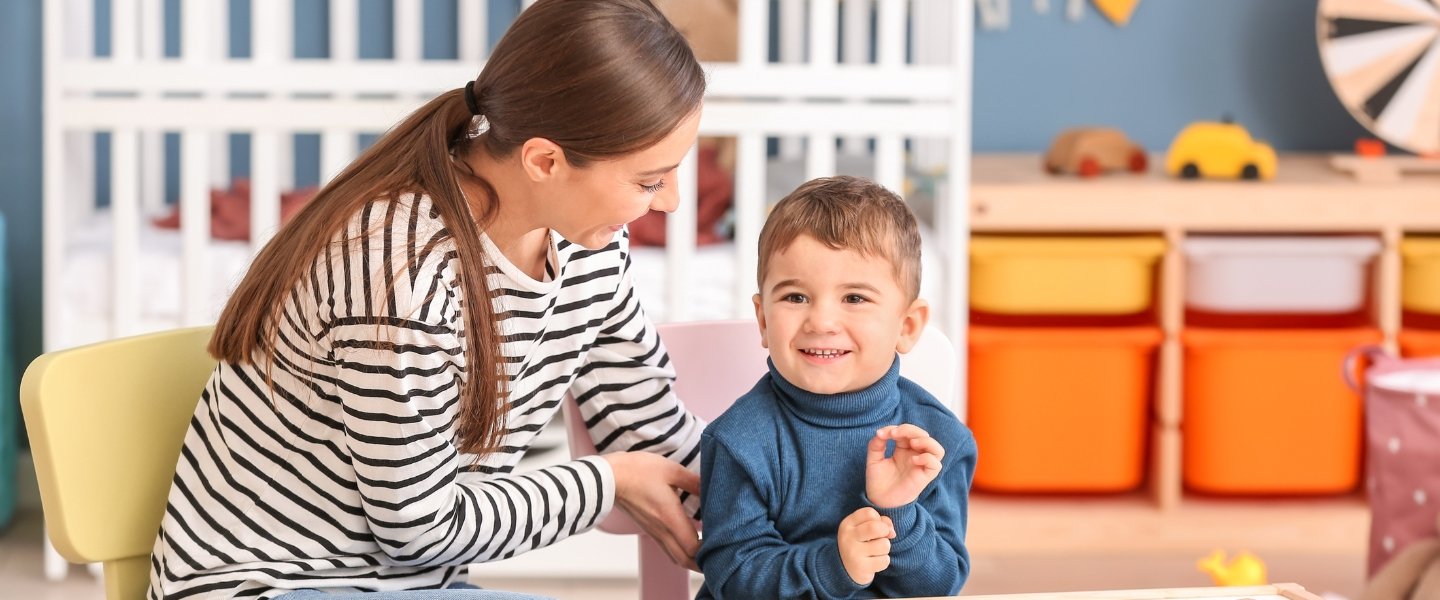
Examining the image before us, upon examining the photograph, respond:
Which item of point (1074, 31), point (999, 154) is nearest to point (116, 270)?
point (999, 154)

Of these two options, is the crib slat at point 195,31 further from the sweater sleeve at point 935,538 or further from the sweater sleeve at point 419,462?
the sweater sleeve at point 935,538

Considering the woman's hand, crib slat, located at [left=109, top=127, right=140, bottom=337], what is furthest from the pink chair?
crib slat, located at [left=109, top=127, right=140, bottom=337]

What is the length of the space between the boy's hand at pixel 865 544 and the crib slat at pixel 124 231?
5.55 ft

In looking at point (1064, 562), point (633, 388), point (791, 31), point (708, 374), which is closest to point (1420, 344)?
point (1064, 562)

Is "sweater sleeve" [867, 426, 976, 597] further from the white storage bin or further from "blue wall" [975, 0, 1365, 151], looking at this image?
"blue wall" [975, 0, 1365, 151]

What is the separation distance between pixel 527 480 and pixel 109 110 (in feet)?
4.85

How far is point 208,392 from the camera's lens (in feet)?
3.96

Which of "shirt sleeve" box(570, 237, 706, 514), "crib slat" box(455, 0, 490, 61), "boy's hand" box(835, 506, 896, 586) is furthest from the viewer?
"crib slat" box(455, 0, 490, 61)

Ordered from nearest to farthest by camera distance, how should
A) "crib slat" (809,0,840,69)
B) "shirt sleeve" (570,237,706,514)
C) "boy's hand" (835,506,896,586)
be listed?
"boy's hand" (835,506,896,586)
"shirt sleeve" (570,237,706,514)
"crib slat" (809,0,840,69)

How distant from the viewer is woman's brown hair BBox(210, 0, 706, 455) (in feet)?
3.66

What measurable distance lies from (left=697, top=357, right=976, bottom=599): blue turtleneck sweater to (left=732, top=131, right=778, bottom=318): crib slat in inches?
47.7

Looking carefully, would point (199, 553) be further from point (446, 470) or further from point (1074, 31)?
point (1074, 31)

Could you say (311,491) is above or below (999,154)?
below

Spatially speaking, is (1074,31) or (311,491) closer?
(311,491)
